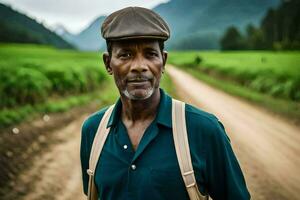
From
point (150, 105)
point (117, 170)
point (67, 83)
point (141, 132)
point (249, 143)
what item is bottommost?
point (249, 143)

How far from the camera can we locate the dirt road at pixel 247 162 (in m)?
4.93

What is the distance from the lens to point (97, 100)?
1194 cm

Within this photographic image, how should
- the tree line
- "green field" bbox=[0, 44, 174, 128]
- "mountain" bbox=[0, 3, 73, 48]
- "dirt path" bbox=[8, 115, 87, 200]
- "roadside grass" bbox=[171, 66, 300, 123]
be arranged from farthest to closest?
1. "mountain" bbox=[0, 3, 73, 48]
2. the tree line
3. "roadside grass" bbox=[171, 66, 300, 123]
4. "green field" bbox=[0, 44, 174, 128]
5. "dirt path" bbox=[8, 115, 87, 200]

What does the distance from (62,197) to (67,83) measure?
7.17 m

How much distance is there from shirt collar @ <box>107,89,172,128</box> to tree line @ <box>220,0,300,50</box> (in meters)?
47.4

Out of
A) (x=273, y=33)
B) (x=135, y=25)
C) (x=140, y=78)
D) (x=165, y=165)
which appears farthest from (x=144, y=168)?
(x=273, y=33)

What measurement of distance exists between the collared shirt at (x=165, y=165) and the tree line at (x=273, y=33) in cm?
4748

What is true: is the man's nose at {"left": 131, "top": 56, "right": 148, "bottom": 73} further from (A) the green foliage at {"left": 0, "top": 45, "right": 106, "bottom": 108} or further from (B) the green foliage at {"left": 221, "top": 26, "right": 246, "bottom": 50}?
(B) the green foliage at {"left": 221, "top": 26, "right": 246, "bottom": 50}

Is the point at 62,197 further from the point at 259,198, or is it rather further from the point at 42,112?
the point at 42,112

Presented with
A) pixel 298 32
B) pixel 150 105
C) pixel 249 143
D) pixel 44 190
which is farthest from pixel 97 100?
pixel 298 32

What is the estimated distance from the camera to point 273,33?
2285 inches

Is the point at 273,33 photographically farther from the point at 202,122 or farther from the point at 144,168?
the point at 144,168

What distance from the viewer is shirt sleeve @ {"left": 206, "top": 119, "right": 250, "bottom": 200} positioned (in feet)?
5.32

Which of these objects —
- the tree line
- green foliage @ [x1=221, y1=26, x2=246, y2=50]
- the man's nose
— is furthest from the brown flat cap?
green foliage @ [x1=221, y1=26, x2=246, y2=50]
